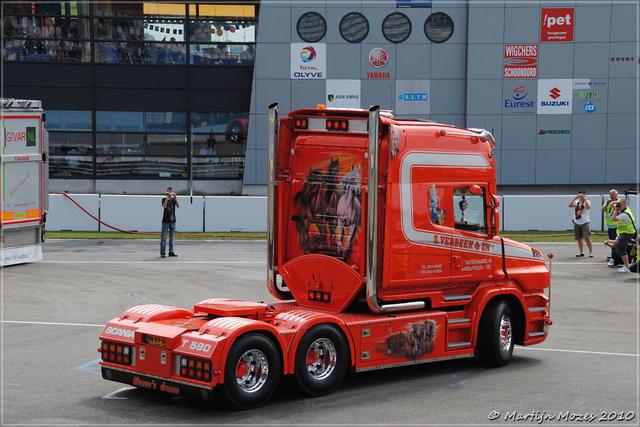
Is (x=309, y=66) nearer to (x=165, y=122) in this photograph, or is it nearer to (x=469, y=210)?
(x=165, y=122)

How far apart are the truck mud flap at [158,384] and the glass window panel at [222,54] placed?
2724cm

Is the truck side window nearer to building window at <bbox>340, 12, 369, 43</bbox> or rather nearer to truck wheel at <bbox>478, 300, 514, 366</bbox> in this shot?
truck wheel at <bbox>478, 300, 514, 366</bbox>

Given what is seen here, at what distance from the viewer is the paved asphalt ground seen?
722 cm

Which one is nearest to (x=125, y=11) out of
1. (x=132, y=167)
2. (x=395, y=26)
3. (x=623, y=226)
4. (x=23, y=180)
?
(x=132, y=167)

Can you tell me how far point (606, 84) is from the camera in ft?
105

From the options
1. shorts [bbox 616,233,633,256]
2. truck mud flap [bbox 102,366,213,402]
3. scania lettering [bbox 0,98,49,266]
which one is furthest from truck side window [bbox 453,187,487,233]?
scania lettering [bbox 0,98,49,266]

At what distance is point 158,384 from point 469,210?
14.8 feet

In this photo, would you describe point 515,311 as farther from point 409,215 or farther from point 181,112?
point 181,112

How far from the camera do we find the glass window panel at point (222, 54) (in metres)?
33.8

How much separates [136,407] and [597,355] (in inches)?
247

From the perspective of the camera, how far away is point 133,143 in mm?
33875

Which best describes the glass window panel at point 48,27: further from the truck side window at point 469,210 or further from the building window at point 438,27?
the truck side window at point 469,210

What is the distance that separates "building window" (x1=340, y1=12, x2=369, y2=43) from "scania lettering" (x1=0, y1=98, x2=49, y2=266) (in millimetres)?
17539

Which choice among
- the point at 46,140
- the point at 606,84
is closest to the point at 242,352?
the point at 46,140
